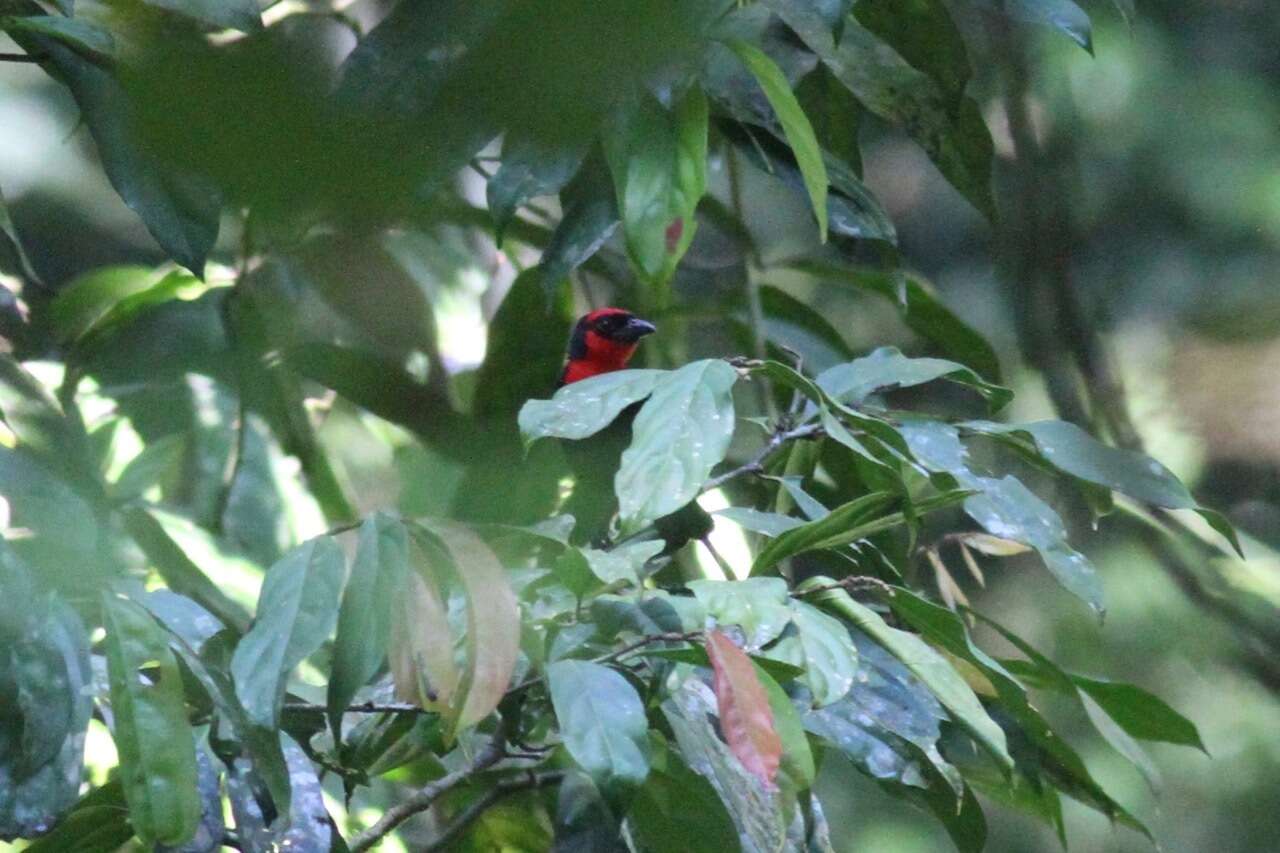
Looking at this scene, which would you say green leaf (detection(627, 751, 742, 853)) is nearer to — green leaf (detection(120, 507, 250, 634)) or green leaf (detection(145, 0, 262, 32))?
green leaf (detection(120, 507, 250, 634))

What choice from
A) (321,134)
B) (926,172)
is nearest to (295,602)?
(321,134)

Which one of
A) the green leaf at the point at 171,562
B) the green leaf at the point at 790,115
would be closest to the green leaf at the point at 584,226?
the green leaf at the point at 790,115

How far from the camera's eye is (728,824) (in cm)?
129

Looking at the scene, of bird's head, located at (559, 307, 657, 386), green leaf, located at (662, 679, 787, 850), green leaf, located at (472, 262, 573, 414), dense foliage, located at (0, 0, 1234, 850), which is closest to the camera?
dense foliage, located at (0, 0, 1234, 850)

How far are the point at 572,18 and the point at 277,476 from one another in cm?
238

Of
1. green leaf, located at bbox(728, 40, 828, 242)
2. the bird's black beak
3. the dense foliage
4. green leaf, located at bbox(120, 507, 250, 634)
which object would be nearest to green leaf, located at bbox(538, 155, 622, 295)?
the dense foliage

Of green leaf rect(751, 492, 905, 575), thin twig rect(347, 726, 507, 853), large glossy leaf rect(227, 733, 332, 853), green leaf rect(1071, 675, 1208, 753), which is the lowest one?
green leaf rect(1071, 675, 1208, 753)

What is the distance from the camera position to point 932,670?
119 centimetres

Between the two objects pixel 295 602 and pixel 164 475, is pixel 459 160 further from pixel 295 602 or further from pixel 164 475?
pixel 164 475

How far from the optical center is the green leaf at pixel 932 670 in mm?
1163

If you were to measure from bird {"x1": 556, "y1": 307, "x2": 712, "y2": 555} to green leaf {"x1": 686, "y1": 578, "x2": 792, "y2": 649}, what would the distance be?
0.30 meters

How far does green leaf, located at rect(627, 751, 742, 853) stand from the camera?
1285 millimetres

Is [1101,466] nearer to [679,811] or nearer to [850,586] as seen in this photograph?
[850,586]

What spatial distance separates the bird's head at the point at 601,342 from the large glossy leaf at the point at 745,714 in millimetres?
1757
